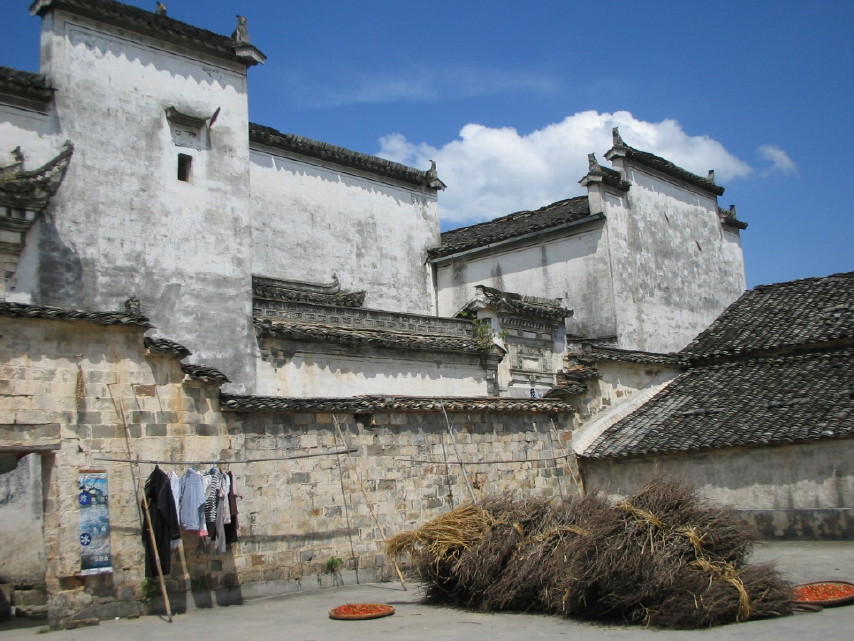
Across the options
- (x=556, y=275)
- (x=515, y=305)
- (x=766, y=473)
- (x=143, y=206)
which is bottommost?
(x=766, y=473)

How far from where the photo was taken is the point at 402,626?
381 inches

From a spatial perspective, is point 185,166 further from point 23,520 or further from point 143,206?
point 23,520

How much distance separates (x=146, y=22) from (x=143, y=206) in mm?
4083

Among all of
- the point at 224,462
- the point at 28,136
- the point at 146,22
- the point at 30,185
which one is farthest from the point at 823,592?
the point at 146,22

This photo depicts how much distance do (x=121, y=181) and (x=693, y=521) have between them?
13771mm

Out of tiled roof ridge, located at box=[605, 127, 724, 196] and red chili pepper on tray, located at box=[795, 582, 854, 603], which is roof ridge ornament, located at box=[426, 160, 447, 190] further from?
red chili pepper on tray, located at box=[795, 582, 854, 603]

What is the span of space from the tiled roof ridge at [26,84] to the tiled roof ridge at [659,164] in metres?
14.8

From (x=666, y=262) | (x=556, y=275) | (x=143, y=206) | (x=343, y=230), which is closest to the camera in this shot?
(x=143, y=206)

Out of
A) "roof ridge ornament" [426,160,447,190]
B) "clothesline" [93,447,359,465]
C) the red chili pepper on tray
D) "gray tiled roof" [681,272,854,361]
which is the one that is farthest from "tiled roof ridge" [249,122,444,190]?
the red chili pepper on tray

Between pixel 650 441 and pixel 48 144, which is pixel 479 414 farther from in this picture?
pixel 48 144

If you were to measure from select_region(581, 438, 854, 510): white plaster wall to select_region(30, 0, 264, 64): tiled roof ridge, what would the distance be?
1287cm

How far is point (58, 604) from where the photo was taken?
10.4 meters

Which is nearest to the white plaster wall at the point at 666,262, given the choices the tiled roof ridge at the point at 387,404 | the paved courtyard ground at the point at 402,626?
the tiled roof ridge at the point at 387,404

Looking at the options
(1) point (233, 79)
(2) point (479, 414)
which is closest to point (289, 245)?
(1) point (233, 79)
